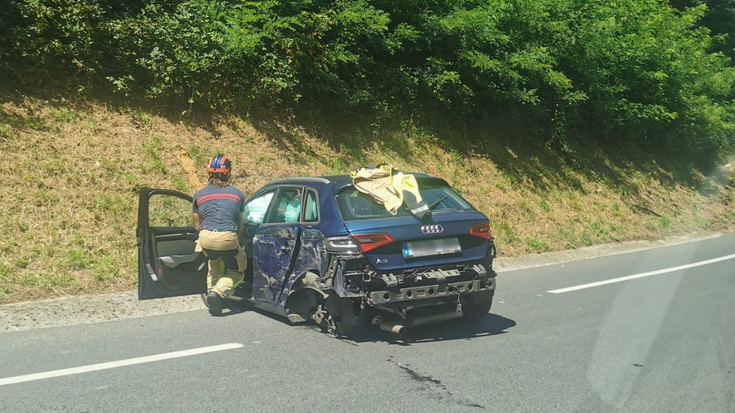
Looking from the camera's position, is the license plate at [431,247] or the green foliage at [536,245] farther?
the green foliage at [536,245]

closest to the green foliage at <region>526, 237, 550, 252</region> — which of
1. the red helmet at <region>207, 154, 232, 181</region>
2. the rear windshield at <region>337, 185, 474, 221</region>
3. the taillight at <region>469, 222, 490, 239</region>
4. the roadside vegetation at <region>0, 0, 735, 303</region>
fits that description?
the roadside vegetation at <region>0, 0, 735, 303</region>

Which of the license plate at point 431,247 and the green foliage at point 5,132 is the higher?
the green foliage at point 5,132

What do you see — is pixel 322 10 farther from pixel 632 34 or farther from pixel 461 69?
pixel 632 34

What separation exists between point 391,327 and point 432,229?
1019mm

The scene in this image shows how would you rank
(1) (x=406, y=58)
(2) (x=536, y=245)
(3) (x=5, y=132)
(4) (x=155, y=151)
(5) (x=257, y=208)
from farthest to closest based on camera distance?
1. (1) (x=406, y=58)
2. (2) (x=536, y=245)
3. (4) (x=155, y=151)
4. (3) (x=5, y=132)
5. (5) (x=257, y=208)

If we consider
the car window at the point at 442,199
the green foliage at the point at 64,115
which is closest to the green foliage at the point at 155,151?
the green foliage at the point at 64,115

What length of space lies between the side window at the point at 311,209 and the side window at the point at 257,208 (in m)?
0.94

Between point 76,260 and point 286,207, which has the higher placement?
point 286,207

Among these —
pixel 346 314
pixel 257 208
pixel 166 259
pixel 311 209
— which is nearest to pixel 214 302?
pixel 166 259

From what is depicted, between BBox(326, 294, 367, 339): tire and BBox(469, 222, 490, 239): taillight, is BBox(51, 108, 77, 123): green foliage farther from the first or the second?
BBox(469, 222, 490, 239): taillight

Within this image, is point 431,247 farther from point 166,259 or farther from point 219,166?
point 166,259

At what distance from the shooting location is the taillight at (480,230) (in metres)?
7.02

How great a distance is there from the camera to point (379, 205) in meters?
6.89

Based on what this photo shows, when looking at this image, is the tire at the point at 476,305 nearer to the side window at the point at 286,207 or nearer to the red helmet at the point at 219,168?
the side window at the point at 286,207
